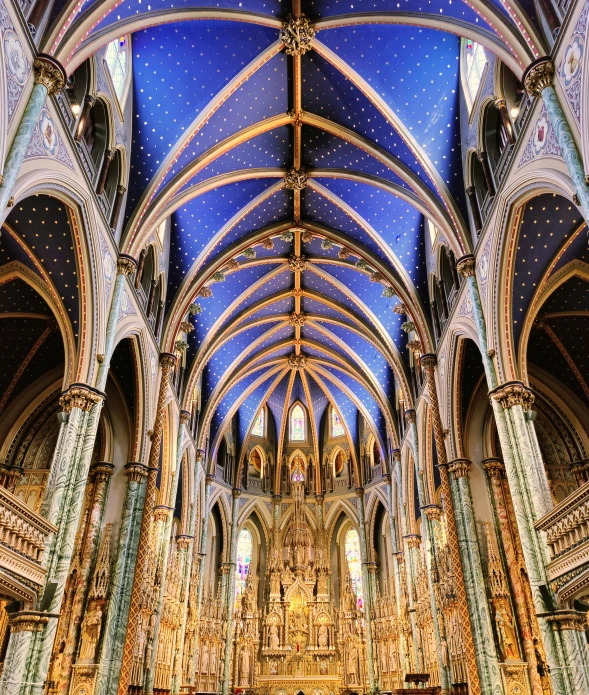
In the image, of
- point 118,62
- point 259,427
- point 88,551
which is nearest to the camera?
point 118,62

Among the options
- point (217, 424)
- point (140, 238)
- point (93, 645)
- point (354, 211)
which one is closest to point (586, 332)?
point (354, 211)

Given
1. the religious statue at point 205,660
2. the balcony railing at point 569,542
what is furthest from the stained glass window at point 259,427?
the balcony railing at point 569,542

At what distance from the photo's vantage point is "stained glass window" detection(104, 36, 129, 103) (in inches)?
591

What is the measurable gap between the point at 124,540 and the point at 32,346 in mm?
6254

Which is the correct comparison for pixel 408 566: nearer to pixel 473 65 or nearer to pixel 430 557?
pixel 430 557

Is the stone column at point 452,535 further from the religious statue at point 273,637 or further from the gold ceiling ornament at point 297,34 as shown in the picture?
the religious statue at point 273,637

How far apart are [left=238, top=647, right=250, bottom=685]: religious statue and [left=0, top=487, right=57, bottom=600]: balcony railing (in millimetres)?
20665

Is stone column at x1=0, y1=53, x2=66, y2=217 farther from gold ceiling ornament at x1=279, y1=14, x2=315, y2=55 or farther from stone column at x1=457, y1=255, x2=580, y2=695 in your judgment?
stone column at x1=457, y1=255, x2=580, y2=695

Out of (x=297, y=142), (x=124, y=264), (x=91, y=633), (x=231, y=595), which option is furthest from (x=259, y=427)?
(x=124, y=264)

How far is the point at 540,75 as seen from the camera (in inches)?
427

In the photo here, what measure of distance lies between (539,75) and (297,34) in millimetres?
7235

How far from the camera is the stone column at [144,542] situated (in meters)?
15.5

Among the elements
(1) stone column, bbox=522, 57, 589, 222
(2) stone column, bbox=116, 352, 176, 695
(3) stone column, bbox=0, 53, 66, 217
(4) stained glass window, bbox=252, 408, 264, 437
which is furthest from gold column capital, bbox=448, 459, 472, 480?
(4) stained glass window, bbox=252, 408, 264, 437

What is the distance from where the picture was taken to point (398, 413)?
27.9 m
